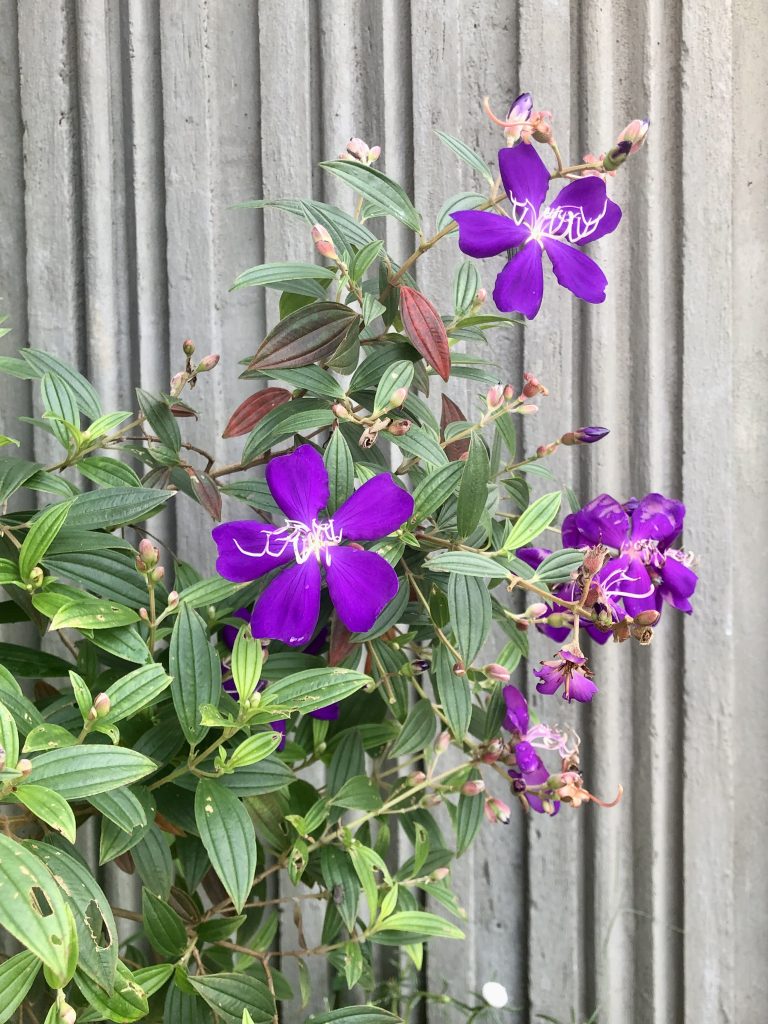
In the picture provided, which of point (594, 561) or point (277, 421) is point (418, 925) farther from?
point (277, 421)

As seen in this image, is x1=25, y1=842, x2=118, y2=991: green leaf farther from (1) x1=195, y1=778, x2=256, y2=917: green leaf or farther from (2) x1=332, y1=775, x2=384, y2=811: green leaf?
(2) x1=332, y1=775, x2=384, y2=811: green leaf

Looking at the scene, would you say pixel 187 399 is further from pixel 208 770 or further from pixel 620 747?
pixel 620 747

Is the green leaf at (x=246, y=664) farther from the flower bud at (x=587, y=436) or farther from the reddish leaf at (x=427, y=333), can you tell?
the flower bud at (x=587, y=436)

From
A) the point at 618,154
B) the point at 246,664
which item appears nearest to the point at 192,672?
the point at 246,664

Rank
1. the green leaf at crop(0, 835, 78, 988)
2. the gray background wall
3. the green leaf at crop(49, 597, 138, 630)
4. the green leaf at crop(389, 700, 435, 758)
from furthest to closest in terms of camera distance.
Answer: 1. the gray background wall
2. the green leaf at crop(389, 700, 435, 758)
3. the green leaf at crop(49, 597, 138, 630)
4. the green leaf at crop(0, 835, 78, 988)

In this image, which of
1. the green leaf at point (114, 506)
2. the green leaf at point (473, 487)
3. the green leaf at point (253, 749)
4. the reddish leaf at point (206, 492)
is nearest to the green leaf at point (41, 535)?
the green leaf at point (114, 506)

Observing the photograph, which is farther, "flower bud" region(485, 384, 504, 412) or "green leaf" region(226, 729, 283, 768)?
"flower bud" region(485, 384, 504, 412)

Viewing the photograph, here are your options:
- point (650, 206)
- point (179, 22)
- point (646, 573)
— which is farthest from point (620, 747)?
point (179, 22)

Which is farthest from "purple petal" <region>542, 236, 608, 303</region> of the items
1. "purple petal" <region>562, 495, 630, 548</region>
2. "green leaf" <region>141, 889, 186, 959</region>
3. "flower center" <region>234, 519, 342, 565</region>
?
"green leaf" <region>141, 889, 186, 959</region>
